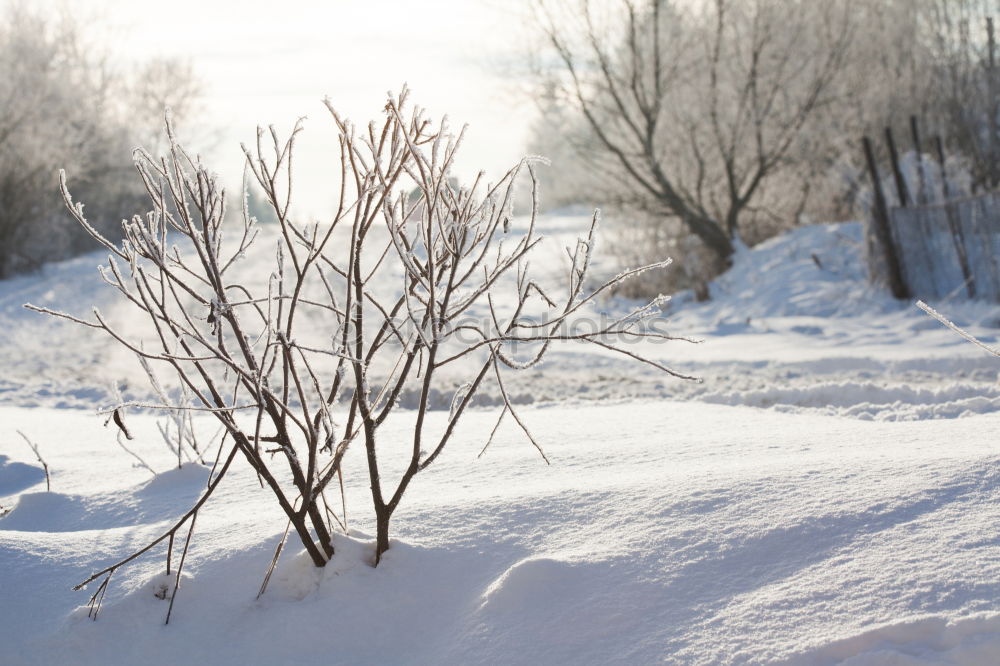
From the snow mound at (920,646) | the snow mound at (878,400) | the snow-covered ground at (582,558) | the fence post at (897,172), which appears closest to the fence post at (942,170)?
the fence post at (897,172)

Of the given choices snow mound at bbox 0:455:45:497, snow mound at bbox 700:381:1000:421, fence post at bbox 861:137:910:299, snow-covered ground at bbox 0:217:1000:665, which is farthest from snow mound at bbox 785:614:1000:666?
fence post at bbox 861:137:910:299

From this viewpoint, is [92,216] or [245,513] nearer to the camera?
[245,513]

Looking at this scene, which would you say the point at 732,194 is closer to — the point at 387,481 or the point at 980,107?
the point at 980,107

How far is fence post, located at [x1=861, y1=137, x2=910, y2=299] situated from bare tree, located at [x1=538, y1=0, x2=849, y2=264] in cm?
368

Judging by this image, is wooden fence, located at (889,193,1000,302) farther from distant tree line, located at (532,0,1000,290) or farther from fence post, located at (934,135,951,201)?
distant tree line, located at (532,0,1000,290)

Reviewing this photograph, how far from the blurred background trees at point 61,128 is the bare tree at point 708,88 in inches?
328

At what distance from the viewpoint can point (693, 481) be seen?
2.31 m

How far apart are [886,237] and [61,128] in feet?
46.2

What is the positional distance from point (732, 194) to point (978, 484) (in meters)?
12.8

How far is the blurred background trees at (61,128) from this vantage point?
575 inches

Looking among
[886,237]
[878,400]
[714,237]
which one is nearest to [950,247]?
[886,237]

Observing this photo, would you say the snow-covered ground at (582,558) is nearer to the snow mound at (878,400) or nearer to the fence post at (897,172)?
the snow mound at (878,400)

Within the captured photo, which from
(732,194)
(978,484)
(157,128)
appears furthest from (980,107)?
(157,128)

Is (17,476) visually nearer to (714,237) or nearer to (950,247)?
(950,247)
